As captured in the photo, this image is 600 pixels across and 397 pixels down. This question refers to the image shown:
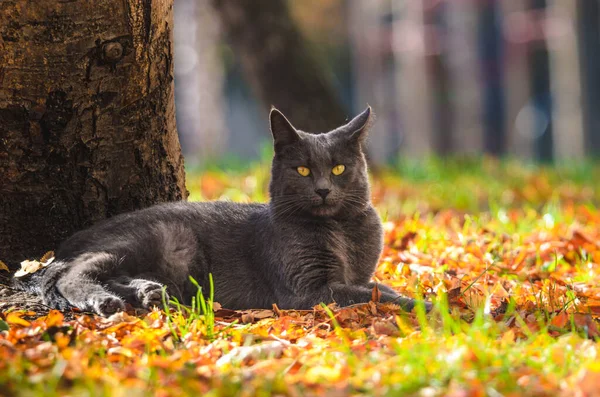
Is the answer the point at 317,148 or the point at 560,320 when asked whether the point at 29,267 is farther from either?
the point at 560,320

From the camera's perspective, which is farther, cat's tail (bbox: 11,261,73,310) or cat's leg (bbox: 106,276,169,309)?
cat's tail (bbox: 11,261,73,310)

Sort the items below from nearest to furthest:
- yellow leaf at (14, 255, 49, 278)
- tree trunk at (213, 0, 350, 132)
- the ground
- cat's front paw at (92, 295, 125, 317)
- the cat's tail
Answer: the ground
cat's front paw at (92, 295, 125, 317)
the cat's tail
yellow leaf at (14, 255, 49, 278)
tree trunk at (213, 0, 350, 132)

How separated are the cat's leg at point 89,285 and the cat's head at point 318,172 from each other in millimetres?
951

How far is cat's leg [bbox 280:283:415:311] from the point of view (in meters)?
3.70

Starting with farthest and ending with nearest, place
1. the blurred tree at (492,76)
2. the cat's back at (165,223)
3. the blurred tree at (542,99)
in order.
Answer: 1. the blurred tree at (492,76)
2. the blurred tree at (542,99)
3. the cat's back at (165,223)

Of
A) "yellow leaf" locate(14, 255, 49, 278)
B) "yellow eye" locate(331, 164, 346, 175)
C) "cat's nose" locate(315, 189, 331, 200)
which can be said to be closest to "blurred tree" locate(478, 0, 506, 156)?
"yellow eye" locate(331, 164, 346, 175)

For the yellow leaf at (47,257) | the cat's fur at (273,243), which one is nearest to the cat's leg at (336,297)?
the cat's fur at (273,243)

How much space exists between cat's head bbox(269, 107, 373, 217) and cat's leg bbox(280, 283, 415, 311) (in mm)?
431

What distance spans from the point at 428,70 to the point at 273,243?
12.7 m

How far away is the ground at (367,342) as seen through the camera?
242 centimetres

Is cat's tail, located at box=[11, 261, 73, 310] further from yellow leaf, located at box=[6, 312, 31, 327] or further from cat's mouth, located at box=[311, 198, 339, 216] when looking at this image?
cat's mouth, located at box=[311, 198, 339, 216]

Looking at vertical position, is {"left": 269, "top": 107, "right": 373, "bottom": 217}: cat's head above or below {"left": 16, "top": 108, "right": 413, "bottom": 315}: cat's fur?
above

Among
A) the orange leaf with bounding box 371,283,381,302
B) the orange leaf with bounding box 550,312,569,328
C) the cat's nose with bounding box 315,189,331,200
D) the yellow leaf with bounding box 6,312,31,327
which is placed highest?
the cat's nose with bounding box 315,189,331,200

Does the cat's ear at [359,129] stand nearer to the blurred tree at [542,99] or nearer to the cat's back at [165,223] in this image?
the cat's back at [165,223]
